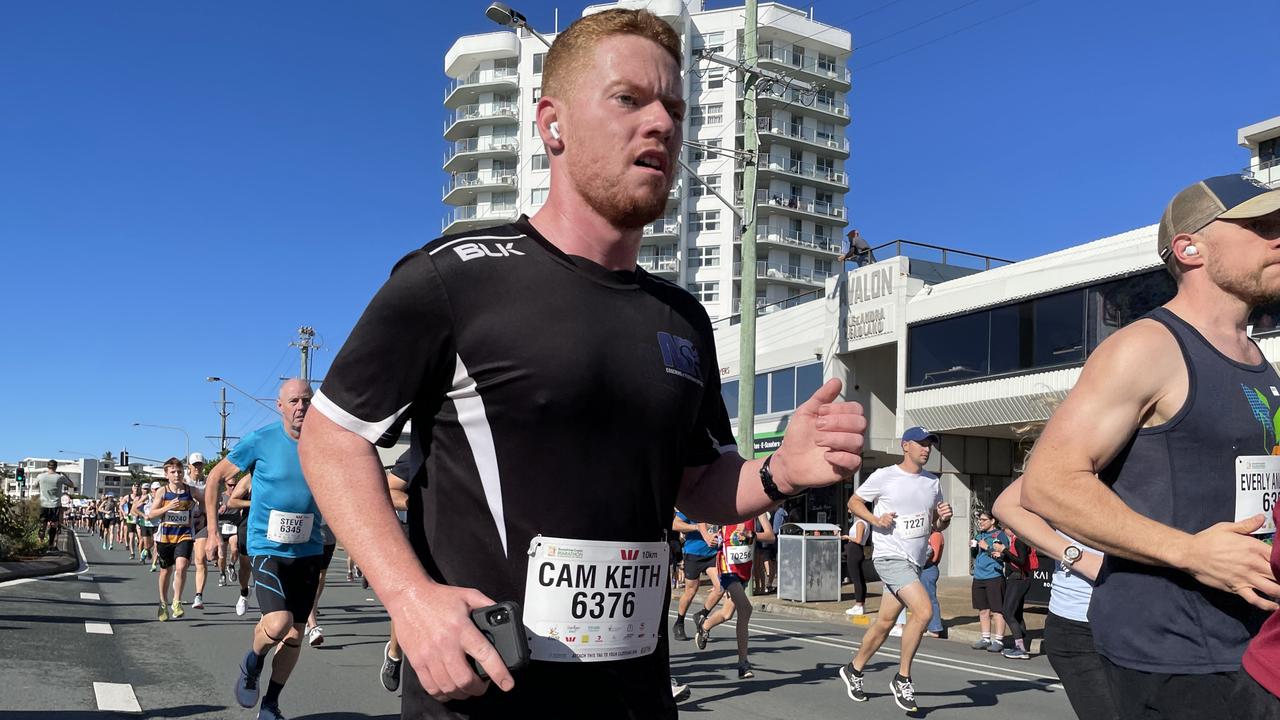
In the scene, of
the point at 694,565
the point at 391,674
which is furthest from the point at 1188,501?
the point at 694,565

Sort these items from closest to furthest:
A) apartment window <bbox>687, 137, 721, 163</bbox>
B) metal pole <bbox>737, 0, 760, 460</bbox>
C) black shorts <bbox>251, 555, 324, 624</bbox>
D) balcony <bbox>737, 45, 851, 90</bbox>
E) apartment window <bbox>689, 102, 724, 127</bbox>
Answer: black shorts <bbox>251, 555, 324, 624</bbox>
metal pole <bbox>737, 0, 760, 460</bbox>
apartment window <bbox>687, 137, 721, 163</bbox>
apartment window <bbox>689, 102, 724, 127</bbox>
balcony <bbox>737, 45, 851, 90</bbox>

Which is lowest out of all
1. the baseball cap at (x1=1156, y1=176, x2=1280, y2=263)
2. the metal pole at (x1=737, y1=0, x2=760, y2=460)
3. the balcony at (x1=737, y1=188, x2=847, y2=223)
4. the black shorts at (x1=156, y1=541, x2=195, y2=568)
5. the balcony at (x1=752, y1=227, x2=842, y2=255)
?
the black shorts at (x1=156, y1=541, x2=195, y2=568)

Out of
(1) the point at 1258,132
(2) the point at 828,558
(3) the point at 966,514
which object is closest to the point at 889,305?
(3) the point at 966,514

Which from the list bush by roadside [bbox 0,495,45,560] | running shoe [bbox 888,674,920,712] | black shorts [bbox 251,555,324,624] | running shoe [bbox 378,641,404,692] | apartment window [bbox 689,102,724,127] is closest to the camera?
black shorts [bbox 251,555,324,624]

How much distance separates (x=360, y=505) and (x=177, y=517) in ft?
42.4

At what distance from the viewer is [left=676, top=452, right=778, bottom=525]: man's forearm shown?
2.34 meters

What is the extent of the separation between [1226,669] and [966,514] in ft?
86.2

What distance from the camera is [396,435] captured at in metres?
1.97

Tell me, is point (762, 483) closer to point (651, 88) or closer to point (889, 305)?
point (651, 88)

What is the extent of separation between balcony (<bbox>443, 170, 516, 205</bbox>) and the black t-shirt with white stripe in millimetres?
84321

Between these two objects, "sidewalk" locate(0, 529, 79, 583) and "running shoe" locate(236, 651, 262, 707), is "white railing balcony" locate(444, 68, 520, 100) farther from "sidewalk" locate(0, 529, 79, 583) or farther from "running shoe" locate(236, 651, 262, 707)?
"running shoe" locate(236, 651, 262, 707)

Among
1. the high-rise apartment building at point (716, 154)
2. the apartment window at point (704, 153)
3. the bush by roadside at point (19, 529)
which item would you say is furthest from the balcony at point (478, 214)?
the bush by roadside at point (19, 529)

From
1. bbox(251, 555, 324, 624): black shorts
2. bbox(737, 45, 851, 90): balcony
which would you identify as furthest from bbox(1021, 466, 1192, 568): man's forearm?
bbox(737, 45, 851, 90): balcony

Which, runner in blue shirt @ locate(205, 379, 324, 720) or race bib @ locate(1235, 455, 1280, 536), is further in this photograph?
runner in blue shirt @ locate(205, 379, 324, 720)
